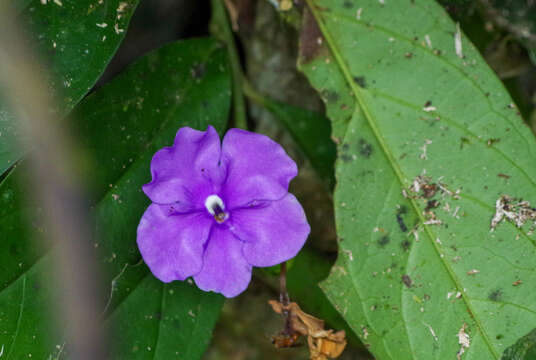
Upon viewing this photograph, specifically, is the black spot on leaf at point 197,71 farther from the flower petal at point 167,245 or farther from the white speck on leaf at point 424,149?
the white speck on leaf at point 424,149

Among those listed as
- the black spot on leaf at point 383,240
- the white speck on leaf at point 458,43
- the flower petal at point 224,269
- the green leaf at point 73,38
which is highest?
the green leaf at point 73,38

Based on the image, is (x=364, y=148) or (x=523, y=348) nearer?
(x=523, y=348)

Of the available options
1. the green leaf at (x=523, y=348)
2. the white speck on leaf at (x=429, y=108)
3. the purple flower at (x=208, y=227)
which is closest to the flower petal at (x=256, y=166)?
the purple flower at (x=208, y=227)

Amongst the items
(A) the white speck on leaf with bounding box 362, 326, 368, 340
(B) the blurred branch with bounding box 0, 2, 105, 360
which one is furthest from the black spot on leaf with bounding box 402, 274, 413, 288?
(B) the blurred branch with bounding box 0, 2, 105, 360

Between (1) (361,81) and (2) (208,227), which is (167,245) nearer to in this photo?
(2) (208,227)

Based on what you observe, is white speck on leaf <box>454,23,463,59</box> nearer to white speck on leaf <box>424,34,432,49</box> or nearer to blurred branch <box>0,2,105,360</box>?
white speck on leaf <box>424,34,432,49</box>

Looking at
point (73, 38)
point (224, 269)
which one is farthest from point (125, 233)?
point (73, 38)

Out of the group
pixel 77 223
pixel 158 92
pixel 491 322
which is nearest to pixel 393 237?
pixel 491 322
